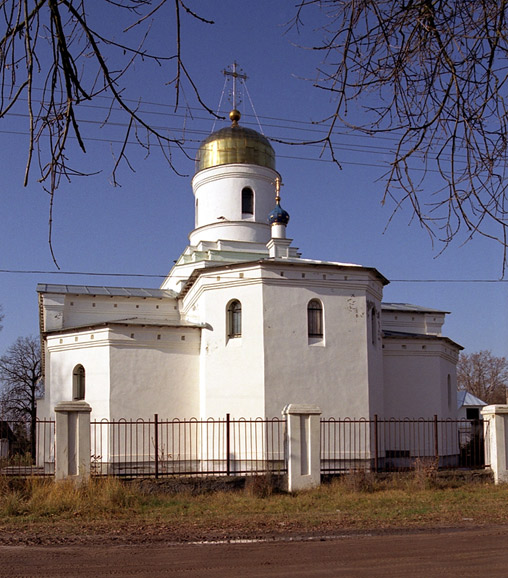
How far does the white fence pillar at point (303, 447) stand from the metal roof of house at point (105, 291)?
481 inches

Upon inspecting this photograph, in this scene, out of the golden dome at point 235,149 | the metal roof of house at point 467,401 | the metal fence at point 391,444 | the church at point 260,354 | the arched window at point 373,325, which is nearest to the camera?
the metal fence at point 391,444

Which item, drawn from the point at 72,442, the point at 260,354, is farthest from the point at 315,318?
the point at 72,442

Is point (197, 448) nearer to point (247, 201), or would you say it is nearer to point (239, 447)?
point (239, 447)

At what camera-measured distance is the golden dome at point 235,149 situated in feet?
87.1

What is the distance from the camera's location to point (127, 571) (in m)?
6.88

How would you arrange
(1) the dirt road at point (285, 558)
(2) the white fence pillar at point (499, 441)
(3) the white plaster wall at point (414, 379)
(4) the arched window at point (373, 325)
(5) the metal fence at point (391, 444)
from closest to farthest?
(1) the dirt road at point (285, 558)
(2) the white fence pillar at point (499, 441)
(5) the metal fence at point (391, 444)
(4) the arched window at point (373, 325)
(3) the white plaster wall at point (414, 379)

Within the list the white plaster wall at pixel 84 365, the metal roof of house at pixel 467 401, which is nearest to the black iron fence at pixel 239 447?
the white plaster wall at pixel 84 365

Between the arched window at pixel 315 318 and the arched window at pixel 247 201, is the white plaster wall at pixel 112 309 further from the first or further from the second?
the arched window at pixel 315 318

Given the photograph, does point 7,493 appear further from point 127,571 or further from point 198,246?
point 198,246

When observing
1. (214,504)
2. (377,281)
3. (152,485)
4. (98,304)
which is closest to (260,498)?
(214,504)

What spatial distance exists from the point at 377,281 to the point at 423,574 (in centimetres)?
1551

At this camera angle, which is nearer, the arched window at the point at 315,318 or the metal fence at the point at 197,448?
the metal fence at the point at 197,448

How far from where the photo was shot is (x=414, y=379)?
22594 millimetres

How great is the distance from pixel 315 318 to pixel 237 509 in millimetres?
9025
